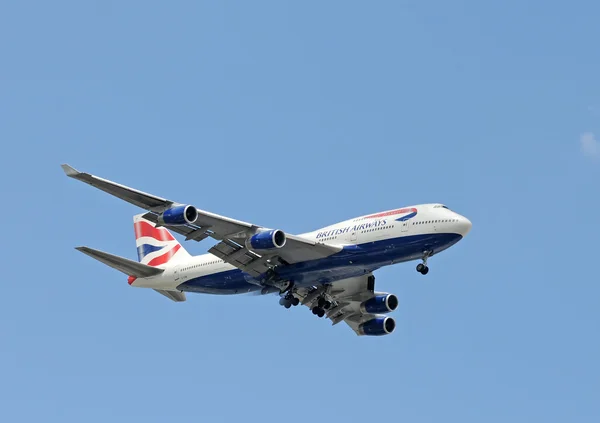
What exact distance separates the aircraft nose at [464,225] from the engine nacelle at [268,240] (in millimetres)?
8802

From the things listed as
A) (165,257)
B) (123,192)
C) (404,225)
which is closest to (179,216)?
(123,192)

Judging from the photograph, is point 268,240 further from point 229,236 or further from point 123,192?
point 123,192

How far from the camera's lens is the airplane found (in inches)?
1987

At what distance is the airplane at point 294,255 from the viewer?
166 ft

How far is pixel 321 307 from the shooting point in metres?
58.3

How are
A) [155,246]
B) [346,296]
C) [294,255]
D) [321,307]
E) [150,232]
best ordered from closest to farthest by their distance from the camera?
1. [294,255]
2. [321,307]
3. [346,296]
4. [155,246]
5. [150,232]

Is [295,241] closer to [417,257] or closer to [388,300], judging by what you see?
[417,257]

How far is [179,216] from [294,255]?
752 cm

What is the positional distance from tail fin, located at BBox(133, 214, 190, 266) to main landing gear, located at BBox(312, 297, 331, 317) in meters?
8.50

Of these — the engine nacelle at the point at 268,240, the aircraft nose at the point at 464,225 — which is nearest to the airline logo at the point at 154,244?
the engine nacelle at the point at 268,240

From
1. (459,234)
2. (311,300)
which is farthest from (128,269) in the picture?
(459,234)

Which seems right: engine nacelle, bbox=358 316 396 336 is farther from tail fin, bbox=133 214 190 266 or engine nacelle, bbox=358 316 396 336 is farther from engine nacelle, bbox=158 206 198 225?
engine nacelle, bbox=158 206 198 225

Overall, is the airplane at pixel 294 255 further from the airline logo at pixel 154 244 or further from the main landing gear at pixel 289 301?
the airline logo at pixel 154 244

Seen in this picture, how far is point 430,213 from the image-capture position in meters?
51.1
